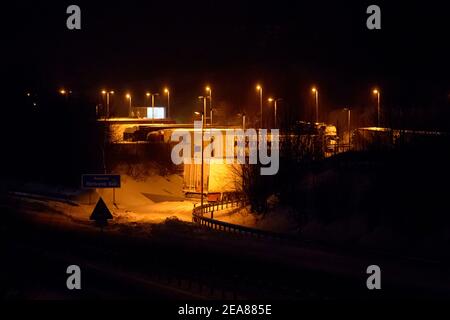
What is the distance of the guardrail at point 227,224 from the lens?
3170 centimetres

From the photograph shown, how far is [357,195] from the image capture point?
35.4 m

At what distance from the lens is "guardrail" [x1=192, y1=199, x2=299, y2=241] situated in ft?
104

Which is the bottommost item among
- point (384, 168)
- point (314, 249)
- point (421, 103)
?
point (314, 249)

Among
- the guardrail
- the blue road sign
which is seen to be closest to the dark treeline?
the guardrail

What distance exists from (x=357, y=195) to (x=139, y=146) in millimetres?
33465

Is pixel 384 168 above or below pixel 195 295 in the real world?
above

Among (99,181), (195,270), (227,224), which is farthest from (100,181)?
(195,270)

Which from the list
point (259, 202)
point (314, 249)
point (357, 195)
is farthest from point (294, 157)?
point (314, 249)

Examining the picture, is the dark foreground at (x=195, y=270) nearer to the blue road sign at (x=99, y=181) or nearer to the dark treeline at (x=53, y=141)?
the blue road sign at (x=99, y=181)

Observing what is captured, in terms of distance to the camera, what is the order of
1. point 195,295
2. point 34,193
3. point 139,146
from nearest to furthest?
point 195,295 < point 34,193 < point 139,146

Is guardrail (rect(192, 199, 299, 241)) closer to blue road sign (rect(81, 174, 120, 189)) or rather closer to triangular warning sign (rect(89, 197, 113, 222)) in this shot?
blue road sign (rect(81, 174, 120, 189))

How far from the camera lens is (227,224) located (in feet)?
115

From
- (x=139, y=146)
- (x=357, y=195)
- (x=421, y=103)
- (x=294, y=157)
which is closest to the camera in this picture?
(x=357, y=195)
